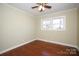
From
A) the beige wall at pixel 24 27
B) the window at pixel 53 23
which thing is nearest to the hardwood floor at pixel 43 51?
the beige wall at pixel 24 27

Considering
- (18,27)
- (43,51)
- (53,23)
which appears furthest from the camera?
(43,51)

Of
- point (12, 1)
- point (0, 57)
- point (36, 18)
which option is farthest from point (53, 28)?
point (0, 57)

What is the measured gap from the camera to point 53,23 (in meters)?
0.75

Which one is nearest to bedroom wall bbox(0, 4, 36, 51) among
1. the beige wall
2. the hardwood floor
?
the beige wall

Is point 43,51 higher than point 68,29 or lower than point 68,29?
lower

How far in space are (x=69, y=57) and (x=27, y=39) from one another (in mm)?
603

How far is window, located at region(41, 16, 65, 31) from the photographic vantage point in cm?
75

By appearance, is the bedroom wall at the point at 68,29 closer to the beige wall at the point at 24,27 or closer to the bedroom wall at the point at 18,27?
the beige wall at the point at 24,27

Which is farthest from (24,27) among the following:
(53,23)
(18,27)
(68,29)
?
(68,29)

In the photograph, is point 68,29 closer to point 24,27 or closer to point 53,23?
point 53,23

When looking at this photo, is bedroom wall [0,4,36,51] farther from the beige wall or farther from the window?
the window

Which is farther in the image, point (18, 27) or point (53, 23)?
point (18, 27)

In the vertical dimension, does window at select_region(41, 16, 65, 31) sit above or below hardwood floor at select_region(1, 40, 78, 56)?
above

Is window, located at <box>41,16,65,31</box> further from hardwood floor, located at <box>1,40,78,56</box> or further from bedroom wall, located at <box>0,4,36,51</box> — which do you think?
hardwood floor, located at <box>1,40,78,56</box>
